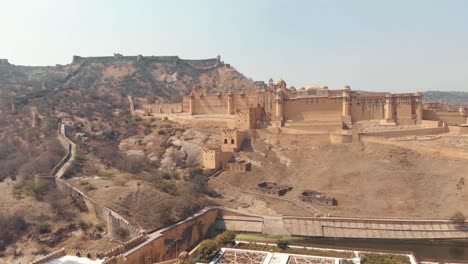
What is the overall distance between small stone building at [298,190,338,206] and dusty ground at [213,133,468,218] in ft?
1.96

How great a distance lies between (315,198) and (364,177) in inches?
189

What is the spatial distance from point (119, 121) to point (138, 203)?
3001cm

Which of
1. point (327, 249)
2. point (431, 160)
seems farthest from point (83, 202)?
point (431, 160)

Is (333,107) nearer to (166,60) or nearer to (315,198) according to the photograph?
(315,198)

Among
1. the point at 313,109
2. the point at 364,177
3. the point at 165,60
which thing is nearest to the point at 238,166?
the point at 364,177

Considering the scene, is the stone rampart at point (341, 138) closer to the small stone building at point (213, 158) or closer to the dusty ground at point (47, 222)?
the small stone building at point (213, 158)

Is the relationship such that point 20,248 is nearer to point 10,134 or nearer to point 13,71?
point 10,134

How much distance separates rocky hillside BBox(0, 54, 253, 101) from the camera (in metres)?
82.2

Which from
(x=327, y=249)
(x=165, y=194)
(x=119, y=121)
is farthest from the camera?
(x=119, y=121)

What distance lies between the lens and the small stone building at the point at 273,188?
34.2 m

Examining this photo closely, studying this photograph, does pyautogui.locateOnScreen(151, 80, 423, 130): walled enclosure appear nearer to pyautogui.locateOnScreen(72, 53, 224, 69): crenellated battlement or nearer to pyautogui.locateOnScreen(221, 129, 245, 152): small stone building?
pyautogui.locateOnScreen(221, 129, 245, 152): small stone building

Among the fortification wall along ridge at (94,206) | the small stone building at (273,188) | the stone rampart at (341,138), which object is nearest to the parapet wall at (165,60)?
the fortification wall along ridge at (94,206)

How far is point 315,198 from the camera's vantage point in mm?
32281

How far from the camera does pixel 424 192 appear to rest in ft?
103
